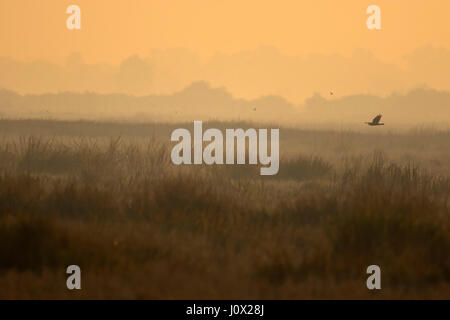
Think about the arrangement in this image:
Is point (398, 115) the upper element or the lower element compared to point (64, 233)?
upper

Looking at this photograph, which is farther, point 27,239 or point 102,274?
point 27,239

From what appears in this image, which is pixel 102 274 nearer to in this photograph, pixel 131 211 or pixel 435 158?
pixel 131 211

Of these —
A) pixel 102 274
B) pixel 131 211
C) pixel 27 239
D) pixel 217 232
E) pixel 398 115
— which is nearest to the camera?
pixel 102 274

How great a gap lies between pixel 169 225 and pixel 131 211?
27.0 inches
